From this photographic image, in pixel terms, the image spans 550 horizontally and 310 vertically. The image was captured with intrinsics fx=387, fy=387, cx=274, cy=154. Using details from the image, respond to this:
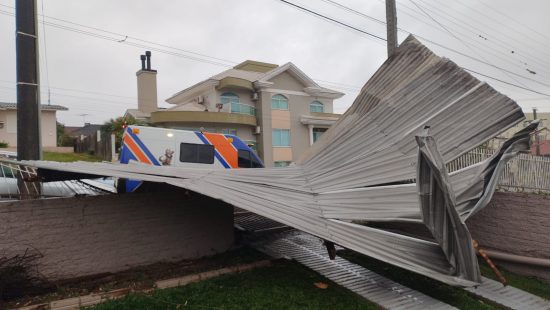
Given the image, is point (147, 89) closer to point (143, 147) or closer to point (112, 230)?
point (143, 147)

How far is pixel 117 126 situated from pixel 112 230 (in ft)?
68.8

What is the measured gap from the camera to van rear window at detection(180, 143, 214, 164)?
10164 mm

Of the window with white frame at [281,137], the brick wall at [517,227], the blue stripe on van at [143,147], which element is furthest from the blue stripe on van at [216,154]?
the window with white frame at [281,137]

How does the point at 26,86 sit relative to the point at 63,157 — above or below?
above

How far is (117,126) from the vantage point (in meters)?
24.8

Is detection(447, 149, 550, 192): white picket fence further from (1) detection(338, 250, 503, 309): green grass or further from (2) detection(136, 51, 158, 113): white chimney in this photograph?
(2) detection(136, 51, 158, 113): white chimney

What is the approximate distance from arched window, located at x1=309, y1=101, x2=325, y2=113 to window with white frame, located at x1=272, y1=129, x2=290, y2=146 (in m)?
3.22

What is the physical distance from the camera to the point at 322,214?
4.69 metres

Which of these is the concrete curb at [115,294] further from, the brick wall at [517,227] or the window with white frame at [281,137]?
the window with white frame at [281,137]

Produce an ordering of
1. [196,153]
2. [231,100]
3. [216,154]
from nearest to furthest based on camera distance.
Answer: [196,153] → [216,154] → [231,100]

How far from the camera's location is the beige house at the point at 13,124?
83.5 feet

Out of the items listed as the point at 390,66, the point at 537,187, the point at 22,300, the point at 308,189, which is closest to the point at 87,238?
the point at 22,300

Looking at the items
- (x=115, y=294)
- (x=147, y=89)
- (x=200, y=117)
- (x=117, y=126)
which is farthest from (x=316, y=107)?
(x=115, y=294)

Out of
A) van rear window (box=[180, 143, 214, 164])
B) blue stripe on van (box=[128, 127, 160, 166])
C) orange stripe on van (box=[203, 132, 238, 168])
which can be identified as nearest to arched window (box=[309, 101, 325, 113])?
orange stripe on van (box=[203, 132, 238, 168])
